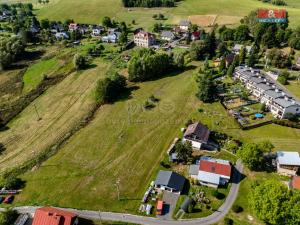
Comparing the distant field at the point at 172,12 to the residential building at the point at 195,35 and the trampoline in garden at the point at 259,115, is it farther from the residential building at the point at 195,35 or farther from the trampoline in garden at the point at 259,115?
the trampoline in garden at the point at 259,115

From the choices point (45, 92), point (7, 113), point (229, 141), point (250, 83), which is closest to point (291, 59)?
point (250, 83)

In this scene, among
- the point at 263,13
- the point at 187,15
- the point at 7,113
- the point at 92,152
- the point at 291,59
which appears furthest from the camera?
the point at 187,15

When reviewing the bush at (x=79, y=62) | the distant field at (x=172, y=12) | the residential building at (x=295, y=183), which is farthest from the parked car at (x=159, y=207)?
the distant field at (x=172, y=12)

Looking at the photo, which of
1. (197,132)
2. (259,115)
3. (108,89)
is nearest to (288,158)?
(259,115)

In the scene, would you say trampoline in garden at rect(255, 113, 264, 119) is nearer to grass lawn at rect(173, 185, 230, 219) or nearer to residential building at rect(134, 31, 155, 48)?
grass lawn at rect(173, 185, 230, 219)

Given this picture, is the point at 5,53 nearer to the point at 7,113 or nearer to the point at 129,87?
the point at 7,113

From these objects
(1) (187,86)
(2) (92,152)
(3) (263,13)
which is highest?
(3) (263,13)

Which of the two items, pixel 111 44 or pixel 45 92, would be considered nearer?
pixel 45 92
